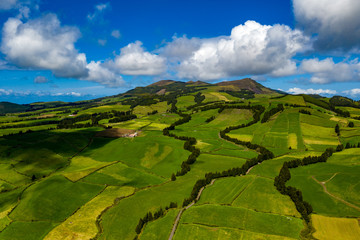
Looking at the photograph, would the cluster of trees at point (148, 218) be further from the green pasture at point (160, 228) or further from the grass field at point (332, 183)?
the grass field at point (332, 183)

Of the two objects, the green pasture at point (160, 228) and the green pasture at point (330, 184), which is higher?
the green pasture at point (330, 184)

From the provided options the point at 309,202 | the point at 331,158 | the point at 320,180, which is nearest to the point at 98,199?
the point at 309,202

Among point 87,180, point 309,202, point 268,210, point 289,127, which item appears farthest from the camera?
point 289,127

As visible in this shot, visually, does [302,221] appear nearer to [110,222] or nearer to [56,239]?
[110,222]

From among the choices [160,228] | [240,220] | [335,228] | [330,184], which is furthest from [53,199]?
[330,184]

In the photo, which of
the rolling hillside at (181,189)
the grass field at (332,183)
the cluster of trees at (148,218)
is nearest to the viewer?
the rolling hillside at (181,189)

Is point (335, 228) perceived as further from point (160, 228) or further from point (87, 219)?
point (87, 219)

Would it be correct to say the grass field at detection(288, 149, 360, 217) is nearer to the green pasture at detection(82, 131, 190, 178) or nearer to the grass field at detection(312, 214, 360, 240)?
the grass field at detection(312, 214, 360, 240)

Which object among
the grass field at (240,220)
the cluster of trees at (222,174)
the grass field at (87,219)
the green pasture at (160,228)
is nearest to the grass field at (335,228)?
the grass field at (240,220)
